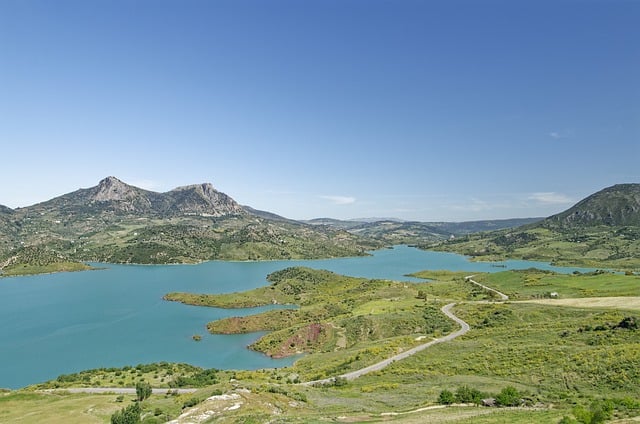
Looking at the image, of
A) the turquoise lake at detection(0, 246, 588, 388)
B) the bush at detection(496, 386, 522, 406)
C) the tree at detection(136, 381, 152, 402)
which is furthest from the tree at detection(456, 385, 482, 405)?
the turquoise lake at detection(0, 246, 588, 388)

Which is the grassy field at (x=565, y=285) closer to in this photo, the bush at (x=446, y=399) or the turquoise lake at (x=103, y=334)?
the turquoise lake at (x=103, y=334)

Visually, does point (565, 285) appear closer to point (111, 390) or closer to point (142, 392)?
point (142, 392)

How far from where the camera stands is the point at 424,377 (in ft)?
157

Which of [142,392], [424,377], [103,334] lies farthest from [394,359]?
[103,334]

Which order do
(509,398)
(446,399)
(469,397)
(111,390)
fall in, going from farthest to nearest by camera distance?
(111,390) < (446,399) < (469,397) < (509,398)

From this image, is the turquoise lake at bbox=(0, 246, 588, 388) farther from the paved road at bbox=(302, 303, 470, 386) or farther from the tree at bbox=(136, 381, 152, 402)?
the tree at bbox=(136, 381, 152, 402)

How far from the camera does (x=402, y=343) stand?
228 ft


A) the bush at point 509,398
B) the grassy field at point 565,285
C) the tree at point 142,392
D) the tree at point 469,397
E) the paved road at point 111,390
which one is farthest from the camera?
the grassy field at point 565,285

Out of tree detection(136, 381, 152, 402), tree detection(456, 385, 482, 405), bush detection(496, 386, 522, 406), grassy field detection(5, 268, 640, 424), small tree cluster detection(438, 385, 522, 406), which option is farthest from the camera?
tree detection(136, 381, 152, 402)

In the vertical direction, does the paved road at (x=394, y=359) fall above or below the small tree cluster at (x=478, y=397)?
below

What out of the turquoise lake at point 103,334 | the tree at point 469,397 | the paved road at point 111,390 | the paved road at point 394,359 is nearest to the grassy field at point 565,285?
the paved road at point 394,359

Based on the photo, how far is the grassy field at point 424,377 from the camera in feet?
102

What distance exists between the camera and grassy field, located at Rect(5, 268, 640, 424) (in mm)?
31062

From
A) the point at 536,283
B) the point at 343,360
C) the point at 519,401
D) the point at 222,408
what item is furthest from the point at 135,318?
the point at 536,283
